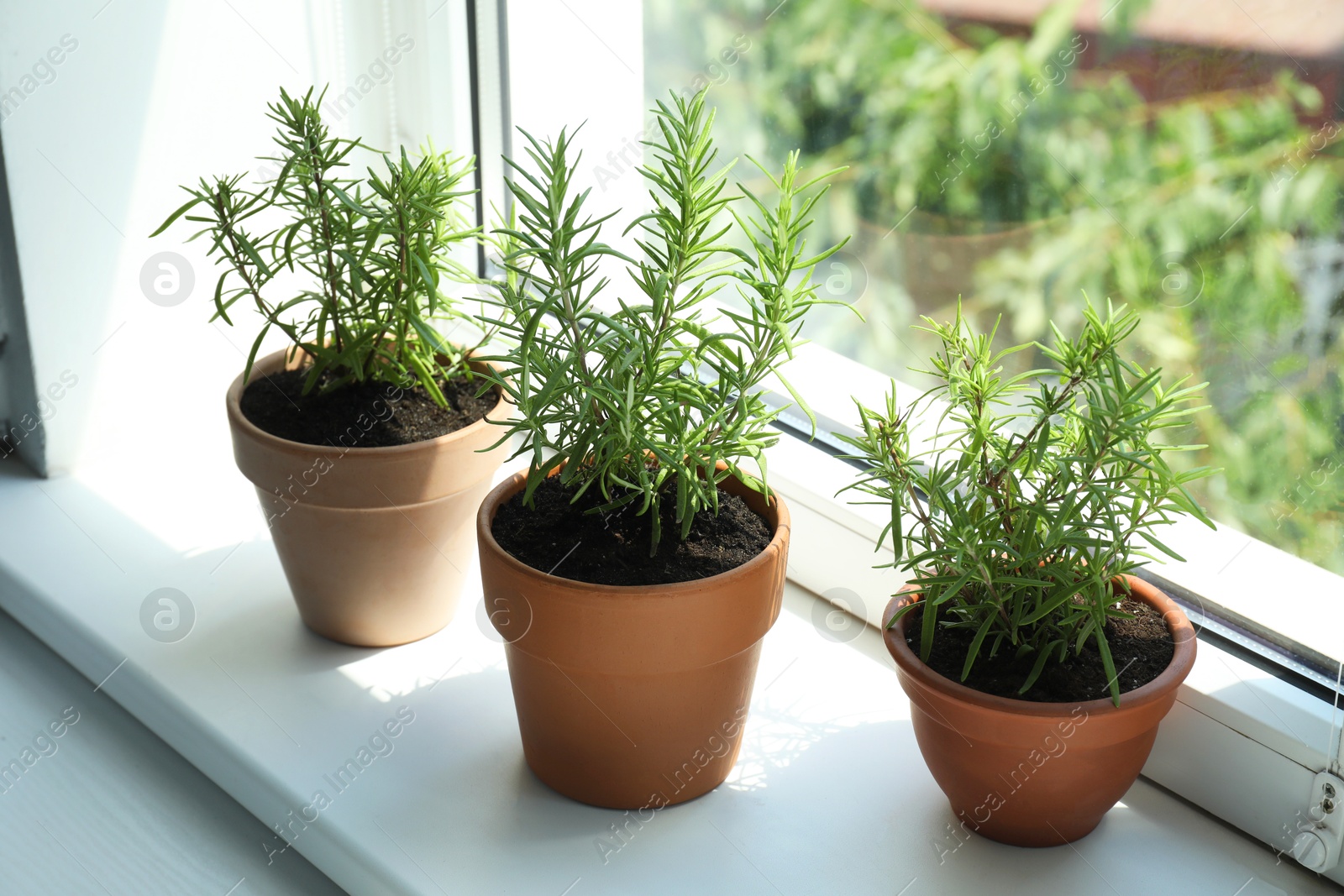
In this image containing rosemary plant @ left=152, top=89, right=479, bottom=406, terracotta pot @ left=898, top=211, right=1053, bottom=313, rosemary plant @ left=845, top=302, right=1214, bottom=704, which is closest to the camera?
rosemary plant @ left=845, top=302, right=1214, bottom=704

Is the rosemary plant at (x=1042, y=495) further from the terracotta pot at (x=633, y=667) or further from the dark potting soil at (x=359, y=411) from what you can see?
the dark potting soil at (x=359, y=411)

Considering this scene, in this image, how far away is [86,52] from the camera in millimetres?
1282

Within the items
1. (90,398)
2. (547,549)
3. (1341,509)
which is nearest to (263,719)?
(547,549)

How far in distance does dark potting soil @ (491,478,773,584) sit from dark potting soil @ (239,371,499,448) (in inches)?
6.2

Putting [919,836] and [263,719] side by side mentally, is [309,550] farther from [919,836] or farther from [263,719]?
[919,836]

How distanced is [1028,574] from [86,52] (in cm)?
112

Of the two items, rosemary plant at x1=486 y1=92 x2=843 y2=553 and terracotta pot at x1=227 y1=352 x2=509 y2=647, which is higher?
rosemary plant at x1=486 y1=92 x2=843 y2=553

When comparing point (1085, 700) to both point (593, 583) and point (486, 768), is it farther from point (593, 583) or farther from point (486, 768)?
point (486, 768)

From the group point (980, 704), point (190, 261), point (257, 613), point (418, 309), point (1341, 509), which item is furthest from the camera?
point (190, 261)

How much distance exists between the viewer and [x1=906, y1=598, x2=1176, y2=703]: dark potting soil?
0.85 meters

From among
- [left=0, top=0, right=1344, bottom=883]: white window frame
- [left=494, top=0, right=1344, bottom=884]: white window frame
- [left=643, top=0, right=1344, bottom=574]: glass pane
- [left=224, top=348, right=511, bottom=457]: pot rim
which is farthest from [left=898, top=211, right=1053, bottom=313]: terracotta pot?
[left=224, top=348, right=511, bottom=457]: pot rim

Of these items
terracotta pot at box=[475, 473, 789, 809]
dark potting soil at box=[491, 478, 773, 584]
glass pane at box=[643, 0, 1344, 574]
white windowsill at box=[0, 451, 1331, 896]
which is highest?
glass pane at box=[643, 0, 1344, 574]

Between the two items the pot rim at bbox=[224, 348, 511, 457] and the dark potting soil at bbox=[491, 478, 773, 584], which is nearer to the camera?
the dark potting soil at bbox=[491, 478, 773, 584]

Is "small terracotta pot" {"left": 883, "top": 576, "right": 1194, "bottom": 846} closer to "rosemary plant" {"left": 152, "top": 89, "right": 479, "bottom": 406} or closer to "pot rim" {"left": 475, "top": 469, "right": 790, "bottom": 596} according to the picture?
"pot rim" {"left": 475, "top": 469, "right": 790, "bottom": 596}
